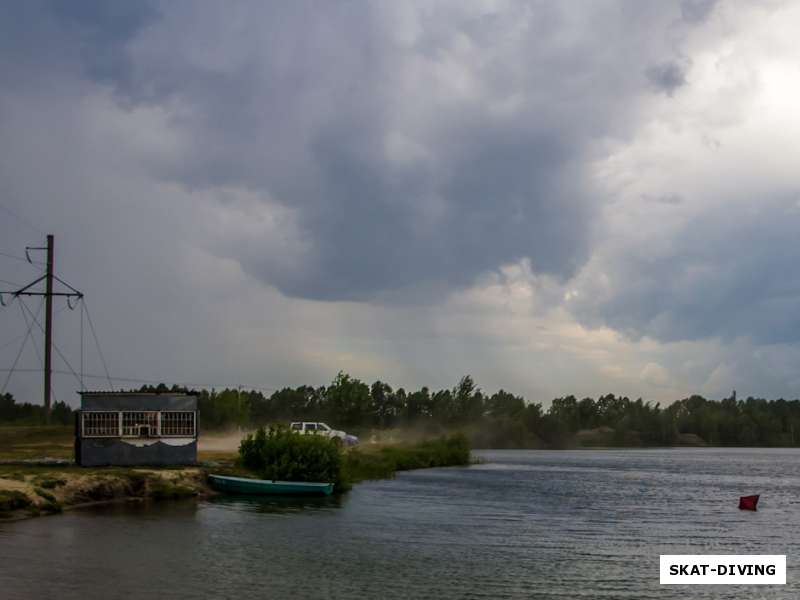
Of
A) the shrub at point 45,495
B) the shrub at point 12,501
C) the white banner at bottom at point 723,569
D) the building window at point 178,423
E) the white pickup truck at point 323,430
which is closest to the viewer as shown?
the white banner at bottom at point 723,569

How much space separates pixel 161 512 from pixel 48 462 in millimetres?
16214

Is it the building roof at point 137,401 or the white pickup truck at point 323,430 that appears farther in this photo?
the white pickup truck at point 323,430

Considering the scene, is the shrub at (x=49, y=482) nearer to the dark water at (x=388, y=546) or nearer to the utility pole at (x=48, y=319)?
the dark water at (x=388, y=546)

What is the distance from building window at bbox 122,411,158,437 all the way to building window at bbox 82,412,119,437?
0.61 metres

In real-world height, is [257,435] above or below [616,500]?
above

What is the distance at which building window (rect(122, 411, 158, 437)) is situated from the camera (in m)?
62.3

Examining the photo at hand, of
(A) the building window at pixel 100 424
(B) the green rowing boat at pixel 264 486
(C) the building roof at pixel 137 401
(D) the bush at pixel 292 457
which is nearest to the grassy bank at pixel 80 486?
(B) the green rowing boat at pixel 264 486

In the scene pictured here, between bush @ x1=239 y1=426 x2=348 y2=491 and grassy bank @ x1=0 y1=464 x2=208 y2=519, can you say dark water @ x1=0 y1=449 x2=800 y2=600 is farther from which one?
bush @ x1=239 y1=426 x2=348 y2=491

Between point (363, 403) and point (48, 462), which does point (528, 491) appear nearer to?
point (48, 462)

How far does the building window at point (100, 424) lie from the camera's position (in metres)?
61.2

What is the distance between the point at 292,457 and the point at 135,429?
40.1 ft

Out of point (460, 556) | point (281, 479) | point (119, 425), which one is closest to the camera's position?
point (460, 556)

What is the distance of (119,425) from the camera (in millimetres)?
62094

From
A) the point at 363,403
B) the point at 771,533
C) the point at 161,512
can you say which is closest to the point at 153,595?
the point at 161,512
